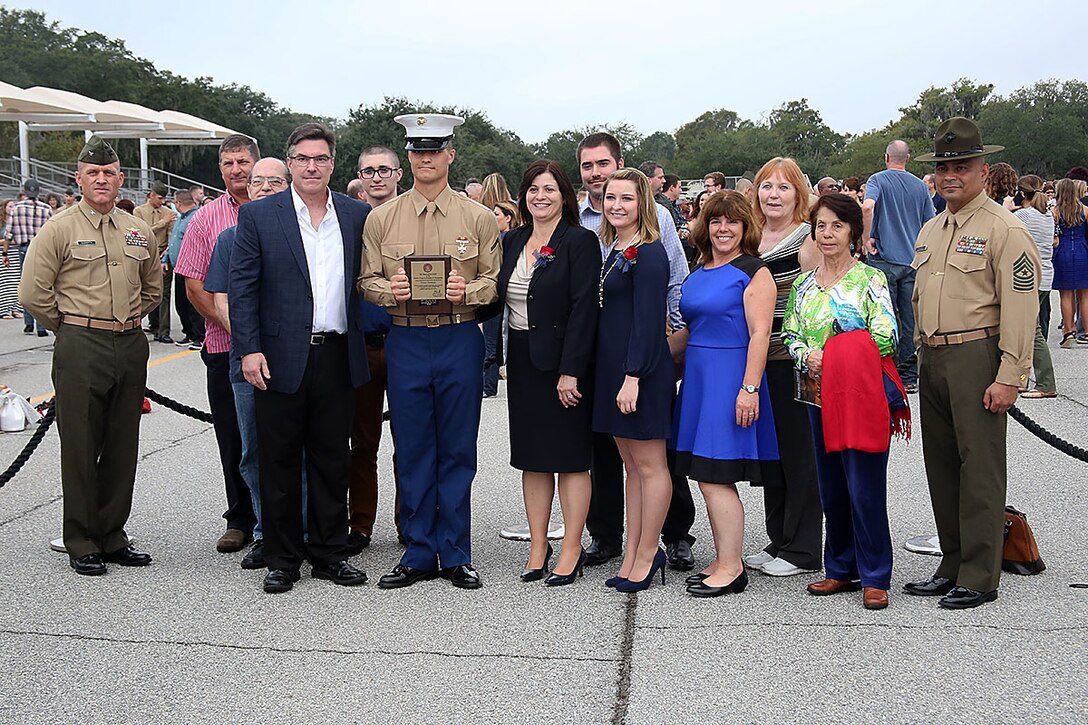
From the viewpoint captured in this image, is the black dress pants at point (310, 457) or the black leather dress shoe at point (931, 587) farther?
the black dress pants at point (310, 457)

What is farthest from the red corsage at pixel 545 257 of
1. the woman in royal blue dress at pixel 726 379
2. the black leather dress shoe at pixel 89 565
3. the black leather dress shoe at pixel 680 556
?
the black leather dress shoe at pixel 89 565

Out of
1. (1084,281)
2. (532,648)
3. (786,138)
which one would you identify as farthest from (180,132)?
(786,138)

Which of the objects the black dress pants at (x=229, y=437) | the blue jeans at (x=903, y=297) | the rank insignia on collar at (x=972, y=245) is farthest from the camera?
the blue jeans at (x=903, y=297)

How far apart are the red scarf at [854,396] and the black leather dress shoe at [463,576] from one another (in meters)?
1.85

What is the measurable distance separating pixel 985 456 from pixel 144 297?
14.7 feet

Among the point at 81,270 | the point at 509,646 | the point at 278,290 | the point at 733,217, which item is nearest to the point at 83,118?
the point at 81,270

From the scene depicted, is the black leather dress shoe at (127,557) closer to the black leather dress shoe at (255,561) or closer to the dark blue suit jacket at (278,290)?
the black leather dress shoe at (255,561)

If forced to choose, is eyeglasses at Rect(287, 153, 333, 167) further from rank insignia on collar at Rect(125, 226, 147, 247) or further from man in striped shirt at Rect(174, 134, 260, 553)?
rank insignia on collar at Rect(125, 226, 147, 247)

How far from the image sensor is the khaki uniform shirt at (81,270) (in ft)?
19.4

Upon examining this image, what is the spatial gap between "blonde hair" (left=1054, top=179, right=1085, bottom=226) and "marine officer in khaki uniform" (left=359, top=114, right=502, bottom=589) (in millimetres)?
10611

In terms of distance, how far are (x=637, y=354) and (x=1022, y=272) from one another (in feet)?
5.87

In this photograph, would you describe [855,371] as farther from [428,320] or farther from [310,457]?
[310,457]

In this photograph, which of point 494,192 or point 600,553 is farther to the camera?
point 494,192

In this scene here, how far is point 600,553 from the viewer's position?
609 centimetres
